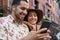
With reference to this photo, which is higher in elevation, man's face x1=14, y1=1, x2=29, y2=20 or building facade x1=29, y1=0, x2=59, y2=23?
man's face x1=14, y1=1, x2=29, y2=20

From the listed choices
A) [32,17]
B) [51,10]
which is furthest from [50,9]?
[32,17]

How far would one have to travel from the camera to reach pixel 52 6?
986 millimetres

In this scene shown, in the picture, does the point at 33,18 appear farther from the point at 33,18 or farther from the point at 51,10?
the point at 51,10

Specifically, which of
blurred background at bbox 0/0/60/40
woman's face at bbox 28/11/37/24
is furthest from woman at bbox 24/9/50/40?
blurred background at bbox 0/0/60/40

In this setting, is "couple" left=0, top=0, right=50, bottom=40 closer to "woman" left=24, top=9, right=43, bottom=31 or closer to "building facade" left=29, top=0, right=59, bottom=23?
"woman" left=24, top=9, right=43, bottom=31

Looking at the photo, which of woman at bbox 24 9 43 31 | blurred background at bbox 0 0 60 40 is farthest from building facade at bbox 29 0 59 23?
woman at bbox 24 9 43 31

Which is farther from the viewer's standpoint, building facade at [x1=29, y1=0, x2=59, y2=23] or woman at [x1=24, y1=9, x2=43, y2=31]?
building facade at [x1=29, y1=0, x2=59, y2=23]

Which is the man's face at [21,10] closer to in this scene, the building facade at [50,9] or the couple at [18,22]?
the couple at [18,22]

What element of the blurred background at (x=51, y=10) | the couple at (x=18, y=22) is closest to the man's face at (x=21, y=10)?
the couple at (x=18, y=22)

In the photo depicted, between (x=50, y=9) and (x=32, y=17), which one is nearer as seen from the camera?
(x=32, y=17)

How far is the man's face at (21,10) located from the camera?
62cm

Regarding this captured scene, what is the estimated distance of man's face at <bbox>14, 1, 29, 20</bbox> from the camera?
620mm

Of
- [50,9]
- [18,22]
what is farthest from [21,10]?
[50,9]

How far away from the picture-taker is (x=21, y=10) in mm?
628
